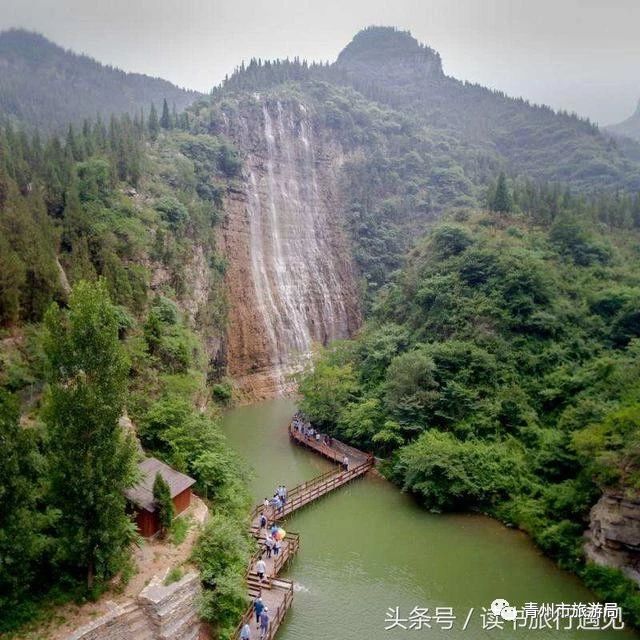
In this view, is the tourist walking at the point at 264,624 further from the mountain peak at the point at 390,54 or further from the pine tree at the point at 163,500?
the mountain peak at the point at 390,54

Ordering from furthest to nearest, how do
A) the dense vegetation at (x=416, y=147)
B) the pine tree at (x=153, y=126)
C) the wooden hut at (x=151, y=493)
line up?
1. the dense vegetation at (x=416, y=147)
2. the pine tree at (x=153, y=126)
3. the wooden hut at (x=151, y=493)

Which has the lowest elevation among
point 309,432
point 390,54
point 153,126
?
point 309,432

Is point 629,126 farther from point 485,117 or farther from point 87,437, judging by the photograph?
point 87,437

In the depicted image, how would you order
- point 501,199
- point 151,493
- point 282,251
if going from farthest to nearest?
point 282,251 → point 501,199 → point 151,493

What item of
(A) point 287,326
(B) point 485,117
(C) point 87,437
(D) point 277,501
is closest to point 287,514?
(D) point 277,501

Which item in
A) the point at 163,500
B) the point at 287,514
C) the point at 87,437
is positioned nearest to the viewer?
the point at 87,437

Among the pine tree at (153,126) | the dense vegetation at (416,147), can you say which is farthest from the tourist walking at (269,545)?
the pine tree at (153,126)

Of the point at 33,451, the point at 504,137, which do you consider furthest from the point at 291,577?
the point at 504,137
